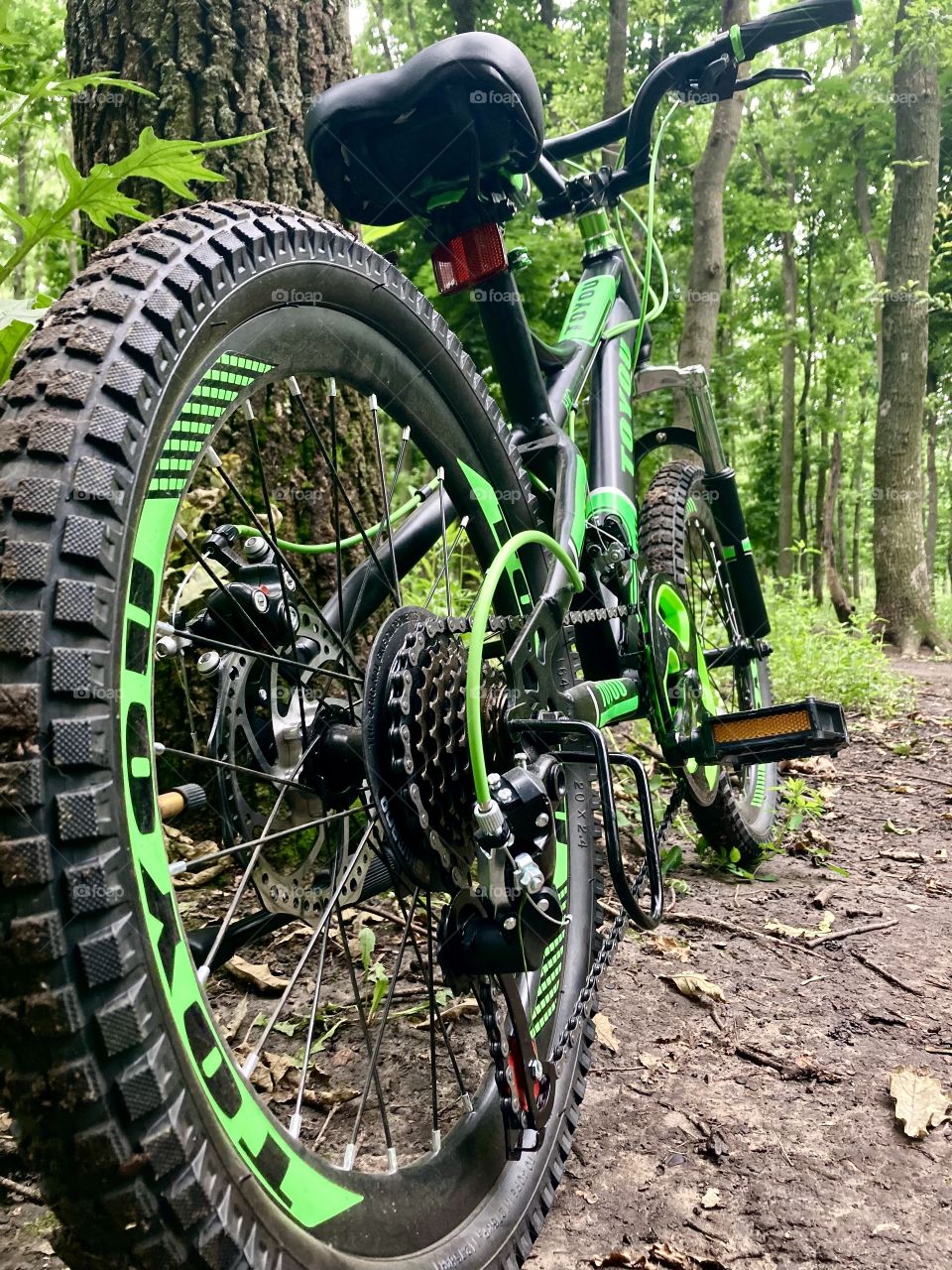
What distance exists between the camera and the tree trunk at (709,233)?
756 centimetres

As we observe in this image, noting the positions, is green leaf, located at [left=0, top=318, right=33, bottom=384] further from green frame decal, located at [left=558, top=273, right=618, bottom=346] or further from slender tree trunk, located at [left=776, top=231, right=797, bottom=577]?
slender tree trunk, located at [left=776, top=231, right=797, bottom=577]

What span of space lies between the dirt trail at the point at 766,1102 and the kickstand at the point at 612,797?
0.41m

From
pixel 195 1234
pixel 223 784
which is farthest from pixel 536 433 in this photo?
pixel 195 1234

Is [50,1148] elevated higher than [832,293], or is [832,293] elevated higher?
[832,293]

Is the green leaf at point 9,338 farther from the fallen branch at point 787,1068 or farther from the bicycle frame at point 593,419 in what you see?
the fallen branch at point 787,1068

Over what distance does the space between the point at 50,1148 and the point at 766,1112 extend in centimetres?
128

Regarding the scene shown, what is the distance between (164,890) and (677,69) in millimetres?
2418

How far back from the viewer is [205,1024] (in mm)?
826

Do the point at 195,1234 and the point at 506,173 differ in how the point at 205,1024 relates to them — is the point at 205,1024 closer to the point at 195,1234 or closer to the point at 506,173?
the point at 195,1234

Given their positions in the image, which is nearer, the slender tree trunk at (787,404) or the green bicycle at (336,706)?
the green bicycle at (336,706)

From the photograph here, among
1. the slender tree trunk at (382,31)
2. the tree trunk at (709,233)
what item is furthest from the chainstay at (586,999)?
Answer: the slender tree trunk at (382,31)

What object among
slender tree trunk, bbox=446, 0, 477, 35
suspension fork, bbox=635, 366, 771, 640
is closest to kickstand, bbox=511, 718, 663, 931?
suspension fork, bbox=635, 366, 771, 640

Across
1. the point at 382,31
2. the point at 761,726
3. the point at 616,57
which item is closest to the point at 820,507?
the point at 382,31

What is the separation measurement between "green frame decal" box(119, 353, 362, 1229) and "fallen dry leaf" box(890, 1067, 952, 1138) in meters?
1.10
